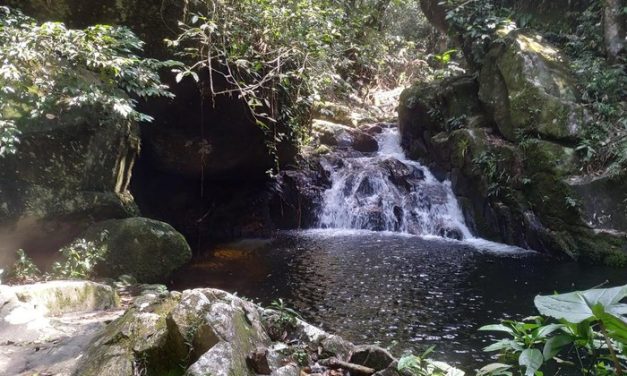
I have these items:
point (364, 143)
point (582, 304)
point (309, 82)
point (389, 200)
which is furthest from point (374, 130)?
point (582, 304)

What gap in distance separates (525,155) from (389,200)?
3.96 m

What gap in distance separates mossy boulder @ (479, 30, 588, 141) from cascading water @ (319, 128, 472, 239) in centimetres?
264

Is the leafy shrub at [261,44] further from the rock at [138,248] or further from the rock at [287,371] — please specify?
the rock at [287,371]

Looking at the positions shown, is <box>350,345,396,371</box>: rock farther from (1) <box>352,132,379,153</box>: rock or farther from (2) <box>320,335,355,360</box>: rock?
(1) <box>352,132,379,153</box>: rock

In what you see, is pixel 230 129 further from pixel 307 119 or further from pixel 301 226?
pixel 301 226

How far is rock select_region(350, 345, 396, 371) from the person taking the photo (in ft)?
11.8

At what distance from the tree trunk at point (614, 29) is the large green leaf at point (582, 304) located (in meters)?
11.6

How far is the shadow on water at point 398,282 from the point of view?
243 inches

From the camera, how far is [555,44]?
40.7 feet

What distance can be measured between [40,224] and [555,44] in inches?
502

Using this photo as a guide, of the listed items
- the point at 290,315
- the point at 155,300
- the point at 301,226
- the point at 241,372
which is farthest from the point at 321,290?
the point at 301,226

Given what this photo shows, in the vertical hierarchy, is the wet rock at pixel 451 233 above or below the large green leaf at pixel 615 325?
below

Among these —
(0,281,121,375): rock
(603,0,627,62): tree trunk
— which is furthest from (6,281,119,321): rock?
(603,0,627,62): tree trunk

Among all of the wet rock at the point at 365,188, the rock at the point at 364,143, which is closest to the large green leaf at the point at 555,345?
the wet rock at the point at 365,188
